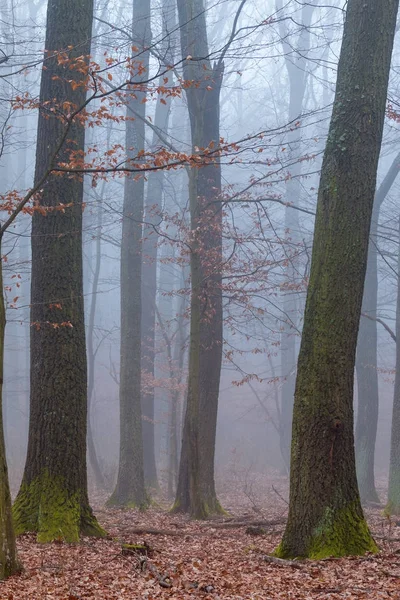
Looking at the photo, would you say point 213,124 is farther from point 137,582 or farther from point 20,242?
point 20,242

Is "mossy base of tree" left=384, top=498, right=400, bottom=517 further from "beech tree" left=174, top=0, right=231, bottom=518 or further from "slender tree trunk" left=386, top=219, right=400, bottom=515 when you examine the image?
"beech tree" left=174, top=0, right=231, bottom=518

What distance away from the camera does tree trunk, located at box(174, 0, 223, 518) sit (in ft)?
36.9

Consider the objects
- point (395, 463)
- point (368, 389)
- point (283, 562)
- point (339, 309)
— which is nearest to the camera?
point (283, 562)

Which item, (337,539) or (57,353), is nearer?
(337,539)

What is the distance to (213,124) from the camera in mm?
12547

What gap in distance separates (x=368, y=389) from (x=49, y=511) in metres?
13.0

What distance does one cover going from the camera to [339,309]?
668 centimetres

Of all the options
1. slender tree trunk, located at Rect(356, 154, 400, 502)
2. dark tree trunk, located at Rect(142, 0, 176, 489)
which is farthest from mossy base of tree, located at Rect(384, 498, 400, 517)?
dark tree trunk, located at Rect(142, 0, 176, 489)

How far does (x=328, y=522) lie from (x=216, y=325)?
6.10 m

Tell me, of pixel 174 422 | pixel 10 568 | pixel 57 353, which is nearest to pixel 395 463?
pixel 174 422

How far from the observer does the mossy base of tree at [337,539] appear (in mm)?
6414

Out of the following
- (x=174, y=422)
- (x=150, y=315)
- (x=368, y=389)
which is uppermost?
(x=150, y=315)

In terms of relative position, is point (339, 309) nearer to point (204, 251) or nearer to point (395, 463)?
point (204, 251)

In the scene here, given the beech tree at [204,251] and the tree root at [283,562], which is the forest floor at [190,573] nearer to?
the tree root at [283,562]
